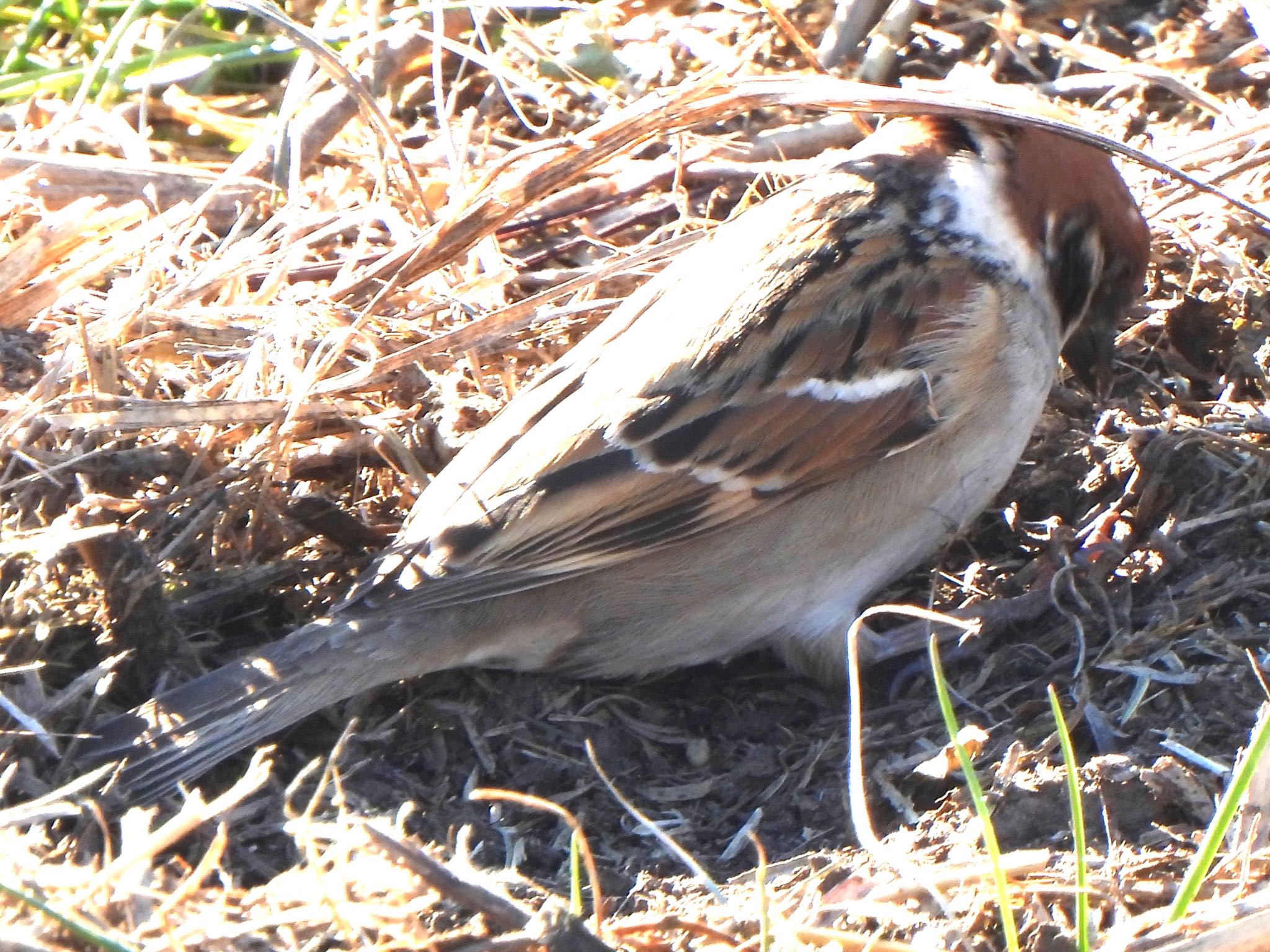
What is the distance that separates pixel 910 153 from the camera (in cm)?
310

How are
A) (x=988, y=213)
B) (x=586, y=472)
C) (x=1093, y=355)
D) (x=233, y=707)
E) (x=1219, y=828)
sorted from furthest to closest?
(x=1093, y=355) → (x=988, y=213) → (x=586, y=472) → (x=233, y=707) → (x=1219, y=828)

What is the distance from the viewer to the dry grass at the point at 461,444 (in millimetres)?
2104

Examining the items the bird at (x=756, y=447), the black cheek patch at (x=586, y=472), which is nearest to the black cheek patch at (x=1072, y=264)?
the bird at (x=756, y=447)

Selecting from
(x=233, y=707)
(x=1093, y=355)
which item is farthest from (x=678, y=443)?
(x=1093, y=355)

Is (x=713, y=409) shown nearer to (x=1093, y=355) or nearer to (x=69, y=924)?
(x=1093, y=355)

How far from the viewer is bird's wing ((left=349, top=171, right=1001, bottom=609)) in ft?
8.94

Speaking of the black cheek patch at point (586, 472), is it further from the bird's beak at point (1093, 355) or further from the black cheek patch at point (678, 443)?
the bird's beak at point (1093, 355)

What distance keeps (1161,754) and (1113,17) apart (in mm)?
2463

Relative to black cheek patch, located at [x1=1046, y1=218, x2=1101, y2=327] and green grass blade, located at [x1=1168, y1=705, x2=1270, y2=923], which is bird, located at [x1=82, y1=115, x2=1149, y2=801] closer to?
black cheek patch, located at [x1=1046, y1=218, x2=1101, y2=327]

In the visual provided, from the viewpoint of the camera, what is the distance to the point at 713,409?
2.81 m

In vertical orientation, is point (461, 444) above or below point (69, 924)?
below

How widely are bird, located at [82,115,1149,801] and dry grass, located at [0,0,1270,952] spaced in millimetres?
137

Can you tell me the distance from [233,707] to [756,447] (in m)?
1.02

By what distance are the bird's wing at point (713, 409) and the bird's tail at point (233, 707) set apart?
137mm
